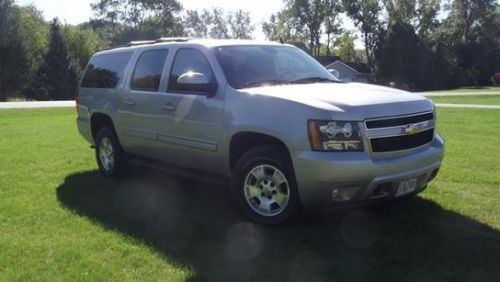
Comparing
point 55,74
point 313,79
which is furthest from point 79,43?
point 313,79

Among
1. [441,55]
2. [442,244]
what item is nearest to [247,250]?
[442,244]

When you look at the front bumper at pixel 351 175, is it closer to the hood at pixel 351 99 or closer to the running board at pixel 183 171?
the hood at pixel 351 99

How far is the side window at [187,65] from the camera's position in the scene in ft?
18.3

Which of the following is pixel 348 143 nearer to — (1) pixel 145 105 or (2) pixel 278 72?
(2) pixel 278 72

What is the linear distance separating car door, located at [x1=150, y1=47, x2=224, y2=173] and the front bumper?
3.81 ft

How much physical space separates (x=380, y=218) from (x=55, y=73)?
1641 inches

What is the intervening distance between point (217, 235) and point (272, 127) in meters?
1.17

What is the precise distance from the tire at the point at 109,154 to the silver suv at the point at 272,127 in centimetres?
36

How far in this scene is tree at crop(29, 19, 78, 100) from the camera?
138 ft

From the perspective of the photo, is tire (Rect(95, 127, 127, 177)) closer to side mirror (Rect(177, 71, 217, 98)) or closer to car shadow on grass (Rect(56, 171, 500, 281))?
car shadow on grass (Rect(56, 171, 500, 281))

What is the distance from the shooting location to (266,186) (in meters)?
4.95

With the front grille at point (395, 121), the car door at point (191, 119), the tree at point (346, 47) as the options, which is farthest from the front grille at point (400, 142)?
the tree at point (346, 47)

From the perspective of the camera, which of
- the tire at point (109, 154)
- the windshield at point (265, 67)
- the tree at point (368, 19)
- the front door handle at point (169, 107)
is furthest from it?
the tree at point (368, 19)

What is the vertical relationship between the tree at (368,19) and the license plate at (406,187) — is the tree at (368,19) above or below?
above
